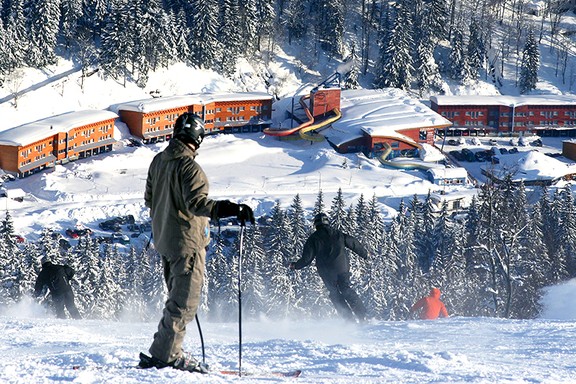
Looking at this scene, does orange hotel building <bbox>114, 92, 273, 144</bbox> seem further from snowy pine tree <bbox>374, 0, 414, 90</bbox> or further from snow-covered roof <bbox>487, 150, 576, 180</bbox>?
snow-covered roof <bbox>487, 150, 576, 180</bbox>

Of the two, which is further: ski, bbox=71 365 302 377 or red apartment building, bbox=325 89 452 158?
red apartment building, bbox=325 89 452 158

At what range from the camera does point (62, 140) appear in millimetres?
47938

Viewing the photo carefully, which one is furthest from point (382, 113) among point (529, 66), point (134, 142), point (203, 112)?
point (529, 66)

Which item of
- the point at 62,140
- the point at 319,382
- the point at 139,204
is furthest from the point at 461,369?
the point at 62,140

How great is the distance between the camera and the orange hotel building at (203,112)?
53.3 m

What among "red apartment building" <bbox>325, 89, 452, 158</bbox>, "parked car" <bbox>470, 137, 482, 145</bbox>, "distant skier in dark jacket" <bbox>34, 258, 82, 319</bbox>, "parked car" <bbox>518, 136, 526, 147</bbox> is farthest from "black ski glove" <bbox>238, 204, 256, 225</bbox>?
"parked car" <bbox>518, 136, 526, 147</bbox>

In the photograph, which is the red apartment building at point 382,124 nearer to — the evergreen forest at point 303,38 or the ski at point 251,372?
the evergreen forest at point 303,38

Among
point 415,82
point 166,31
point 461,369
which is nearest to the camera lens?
point 461,369

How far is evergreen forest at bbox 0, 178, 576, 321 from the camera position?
2673 cm

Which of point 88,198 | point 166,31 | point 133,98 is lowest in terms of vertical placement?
point 88,198

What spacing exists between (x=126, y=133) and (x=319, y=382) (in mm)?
48401

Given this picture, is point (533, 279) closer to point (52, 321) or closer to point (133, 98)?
Answer: point (52, 321)

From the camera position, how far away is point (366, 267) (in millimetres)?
29844

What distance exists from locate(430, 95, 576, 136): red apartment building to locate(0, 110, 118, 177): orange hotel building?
76.9 ft
